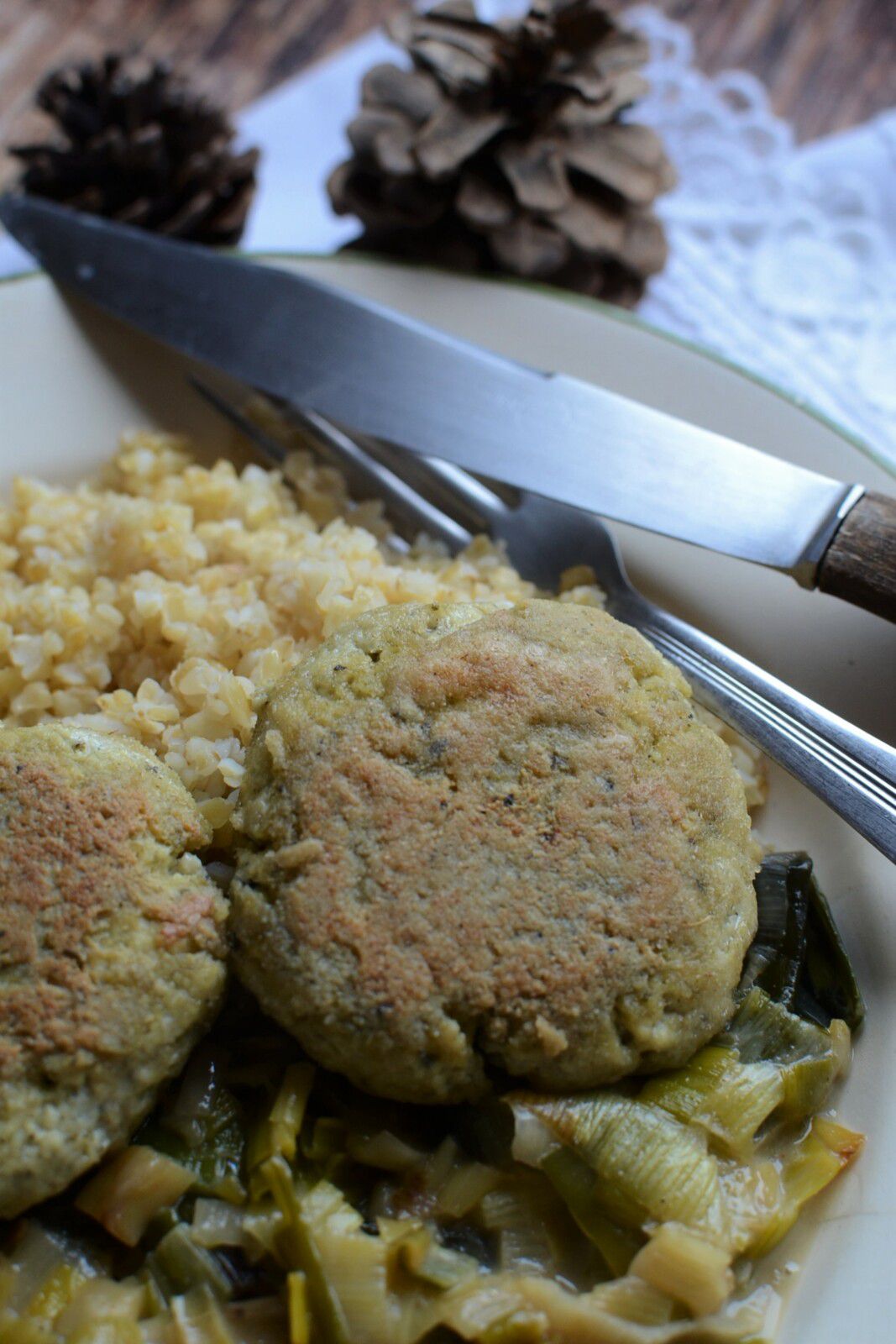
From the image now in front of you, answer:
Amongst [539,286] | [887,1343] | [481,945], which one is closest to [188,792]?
[481,945]

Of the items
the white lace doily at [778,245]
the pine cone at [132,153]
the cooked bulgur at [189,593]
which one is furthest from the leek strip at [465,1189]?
the pine cone at [132,153]

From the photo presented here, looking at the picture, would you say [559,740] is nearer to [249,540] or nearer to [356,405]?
[249,540]

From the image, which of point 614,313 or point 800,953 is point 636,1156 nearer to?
point 800,953

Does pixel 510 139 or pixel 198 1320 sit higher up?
pixel 510 139

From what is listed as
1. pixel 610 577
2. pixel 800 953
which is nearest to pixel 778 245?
pixel 610 577

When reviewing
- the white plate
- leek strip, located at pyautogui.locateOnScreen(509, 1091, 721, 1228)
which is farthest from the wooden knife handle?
leek strip, located at pyautogui.locateOnScreen(509, 1091, 721, 1228)

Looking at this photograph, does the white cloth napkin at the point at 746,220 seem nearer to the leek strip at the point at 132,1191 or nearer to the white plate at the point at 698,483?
the white plate at the point at 698,483
